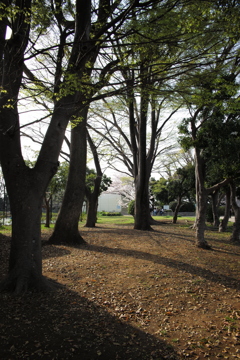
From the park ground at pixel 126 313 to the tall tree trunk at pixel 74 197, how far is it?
6.28 feet

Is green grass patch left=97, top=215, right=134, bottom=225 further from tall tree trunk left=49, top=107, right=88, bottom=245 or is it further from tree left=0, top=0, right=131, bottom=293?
tree left=0, top=0, right=131, bottom=293

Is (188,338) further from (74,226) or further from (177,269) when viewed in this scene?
(74,226)

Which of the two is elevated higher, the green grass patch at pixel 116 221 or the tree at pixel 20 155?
the tree at pixel 20 155

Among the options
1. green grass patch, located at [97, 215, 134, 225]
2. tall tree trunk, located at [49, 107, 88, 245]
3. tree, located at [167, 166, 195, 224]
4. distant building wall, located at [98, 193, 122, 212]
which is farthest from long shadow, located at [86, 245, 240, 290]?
distant building wall, located at [98, 193, 122, 212]

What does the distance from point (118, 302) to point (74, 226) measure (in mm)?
4868

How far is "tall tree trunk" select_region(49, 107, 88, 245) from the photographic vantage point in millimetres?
8539

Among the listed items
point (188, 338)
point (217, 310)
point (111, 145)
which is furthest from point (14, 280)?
point (111, 145)

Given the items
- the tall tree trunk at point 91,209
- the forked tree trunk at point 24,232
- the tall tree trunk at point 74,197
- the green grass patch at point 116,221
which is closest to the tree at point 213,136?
the tall tree trunk at point 74,197

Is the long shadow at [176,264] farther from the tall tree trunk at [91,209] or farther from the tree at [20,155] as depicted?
the tall tree trunk at [91,209]

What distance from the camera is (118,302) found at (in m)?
4.10

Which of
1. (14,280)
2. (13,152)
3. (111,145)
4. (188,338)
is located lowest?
(188,338)

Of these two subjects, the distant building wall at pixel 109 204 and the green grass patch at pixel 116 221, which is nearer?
the green grass patch at pixel 116 221

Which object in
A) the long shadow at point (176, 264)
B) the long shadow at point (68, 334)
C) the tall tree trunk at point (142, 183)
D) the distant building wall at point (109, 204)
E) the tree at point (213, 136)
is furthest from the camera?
the distant building wall at point (109, 204)

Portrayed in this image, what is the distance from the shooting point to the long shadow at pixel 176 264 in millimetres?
5345
